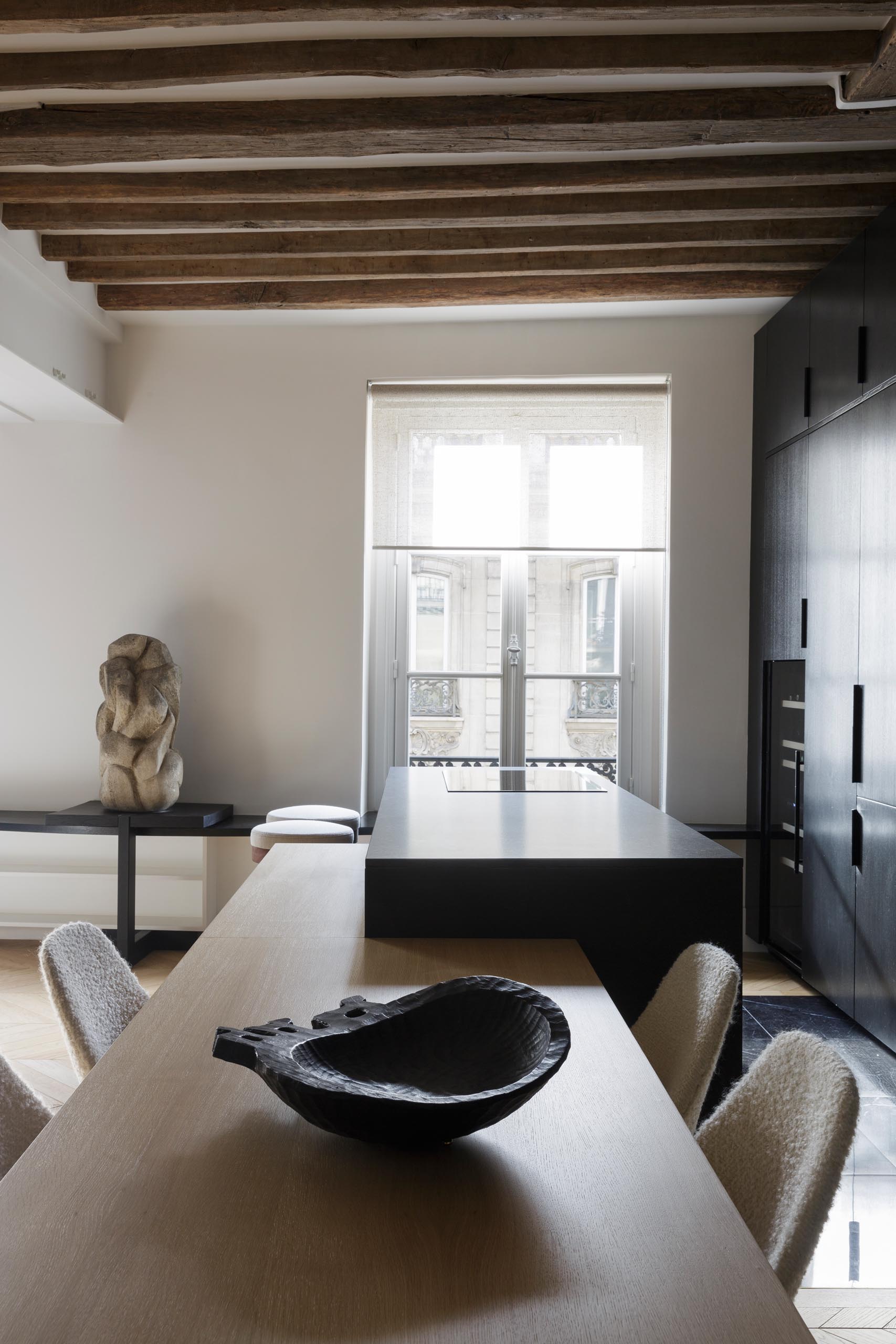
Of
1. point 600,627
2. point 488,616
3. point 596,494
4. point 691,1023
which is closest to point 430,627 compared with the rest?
point 488,616

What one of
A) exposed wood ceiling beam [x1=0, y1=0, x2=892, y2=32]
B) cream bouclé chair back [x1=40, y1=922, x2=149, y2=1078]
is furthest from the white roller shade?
cream bouclé chair back [x1=40, y1=922, x2=149, y2=1078]

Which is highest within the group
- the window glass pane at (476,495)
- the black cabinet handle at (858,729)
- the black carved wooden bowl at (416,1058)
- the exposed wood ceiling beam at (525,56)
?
the exposed wood ceiling beam at (525,56)

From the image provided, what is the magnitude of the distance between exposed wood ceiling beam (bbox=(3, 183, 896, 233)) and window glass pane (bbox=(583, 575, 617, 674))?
1.89 meters

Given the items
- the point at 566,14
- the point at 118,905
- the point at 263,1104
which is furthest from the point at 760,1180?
the point at 118,905

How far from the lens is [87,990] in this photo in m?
1.70

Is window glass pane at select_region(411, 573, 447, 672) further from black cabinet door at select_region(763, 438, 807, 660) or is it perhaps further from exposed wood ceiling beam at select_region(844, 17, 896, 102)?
exposed wood ceiling beam at select_region(844, 17, 896, 102)

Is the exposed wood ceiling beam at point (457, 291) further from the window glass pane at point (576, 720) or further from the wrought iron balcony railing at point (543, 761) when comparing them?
the wrought iron balcony railing at point (543, 761)

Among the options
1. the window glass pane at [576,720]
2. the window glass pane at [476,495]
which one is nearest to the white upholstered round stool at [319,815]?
the window glass pane at [576,720]

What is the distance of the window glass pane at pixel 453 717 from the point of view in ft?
16.7

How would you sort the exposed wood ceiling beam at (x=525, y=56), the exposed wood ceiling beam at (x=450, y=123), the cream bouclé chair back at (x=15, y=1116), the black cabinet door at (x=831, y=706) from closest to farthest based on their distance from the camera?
1. the cream bouclé chair back at (x=15, y=1116)
2. the exposed wood ceiling beam at (x=525, y=56)
3. the exposed wood ceiling beam at (x=450, y=123)
4. the black cabinet door at (x=831, y=706)

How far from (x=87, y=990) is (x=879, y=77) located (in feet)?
10.2

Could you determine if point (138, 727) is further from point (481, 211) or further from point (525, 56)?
point (525, 56)

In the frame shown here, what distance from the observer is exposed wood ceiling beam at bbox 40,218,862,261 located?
155 inches

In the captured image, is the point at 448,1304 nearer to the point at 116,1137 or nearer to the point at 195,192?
the point at 116,1137
